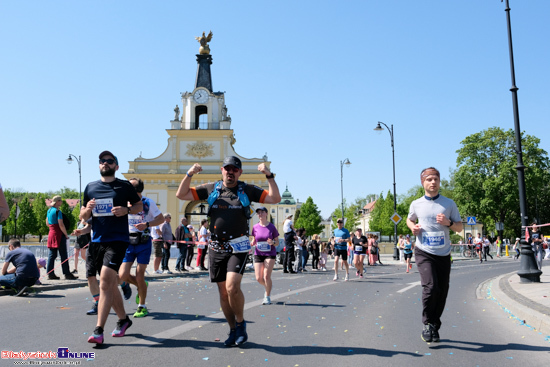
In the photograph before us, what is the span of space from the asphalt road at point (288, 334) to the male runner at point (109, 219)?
22.8 inches

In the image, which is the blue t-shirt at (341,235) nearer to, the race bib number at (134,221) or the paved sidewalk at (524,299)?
the paved sidewalk at (524,299)

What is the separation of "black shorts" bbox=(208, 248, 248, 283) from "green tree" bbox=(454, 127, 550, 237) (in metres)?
55.4

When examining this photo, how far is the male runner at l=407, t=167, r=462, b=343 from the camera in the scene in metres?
5.60

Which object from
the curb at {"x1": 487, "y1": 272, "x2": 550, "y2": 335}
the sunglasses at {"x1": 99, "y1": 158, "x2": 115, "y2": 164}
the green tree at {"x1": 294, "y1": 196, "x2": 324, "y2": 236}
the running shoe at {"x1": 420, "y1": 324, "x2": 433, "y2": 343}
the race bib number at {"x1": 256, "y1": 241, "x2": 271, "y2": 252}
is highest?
the green tree at {"x1": 294, "y1": 196, "x2": 324, "y2": 236}

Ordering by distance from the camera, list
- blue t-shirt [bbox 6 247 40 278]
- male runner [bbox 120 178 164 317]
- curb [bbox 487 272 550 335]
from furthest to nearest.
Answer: blue t-shirt [bbox 6 247 40 278] → male runner [bbox 120 178 164 317] → curb [bbox 487 272 550 335]

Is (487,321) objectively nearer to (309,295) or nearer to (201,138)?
(309,295)

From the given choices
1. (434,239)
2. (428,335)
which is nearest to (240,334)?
(428,335)

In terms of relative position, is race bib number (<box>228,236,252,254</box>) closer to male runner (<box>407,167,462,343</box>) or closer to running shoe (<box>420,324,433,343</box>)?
male runner (<box>407,167,462,343</box>)

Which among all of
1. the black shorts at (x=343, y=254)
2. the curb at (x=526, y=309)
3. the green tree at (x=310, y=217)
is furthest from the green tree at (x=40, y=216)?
the curb at (x=526, y=309)

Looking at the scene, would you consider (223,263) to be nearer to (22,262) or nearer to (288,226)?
(22,262)

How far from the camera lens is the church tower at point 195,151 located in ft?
176

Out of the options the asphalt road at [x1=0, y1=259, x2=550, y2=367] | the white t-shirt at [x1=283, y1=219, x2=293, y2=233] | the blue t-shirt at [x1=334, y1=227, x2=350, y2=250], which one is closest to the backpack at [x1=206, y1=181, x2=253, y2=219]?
the asphalt road at [x1=0, y1=259, x2=550, y2=367]

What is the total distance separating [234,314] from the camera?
5.39 meters

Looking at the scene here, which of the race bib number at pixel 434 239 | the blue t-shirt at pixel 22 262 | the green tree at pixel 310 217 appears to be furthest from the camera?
the green tree at pixel 310 217
